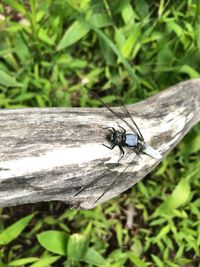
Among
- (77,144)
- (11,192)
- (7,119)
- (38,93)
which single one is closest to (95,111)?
(77,144)

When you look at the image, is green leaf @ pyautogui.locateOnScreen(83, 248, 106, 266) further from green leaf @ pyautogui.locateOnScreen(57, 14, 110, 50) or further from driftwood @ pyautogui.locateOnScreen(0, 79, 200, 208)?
green leaf @ pyautogui.locateOnScreen(57, 14, 110, 50)

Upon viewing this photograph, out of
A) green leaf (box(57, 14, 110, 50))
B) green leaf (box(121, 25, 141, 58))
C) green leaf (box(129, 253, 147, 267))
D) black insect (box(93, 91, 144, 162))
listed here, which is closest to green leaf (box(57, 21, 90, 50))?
green leaf (box(57, 14, 110, 50))

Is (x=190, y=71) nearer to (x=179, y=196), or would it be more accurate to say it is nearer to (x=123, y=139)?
(x=179, y=196)

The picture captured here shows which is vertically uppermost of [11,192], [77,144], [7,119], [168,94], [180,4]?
[180,4]

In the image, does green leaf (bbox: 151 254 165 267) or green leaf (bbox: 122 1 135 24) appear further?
A: green leaf (bbox: 122 1 135 24)

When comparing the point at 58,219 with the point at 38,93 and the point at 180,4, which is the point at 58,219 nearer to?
the point at 38,93
